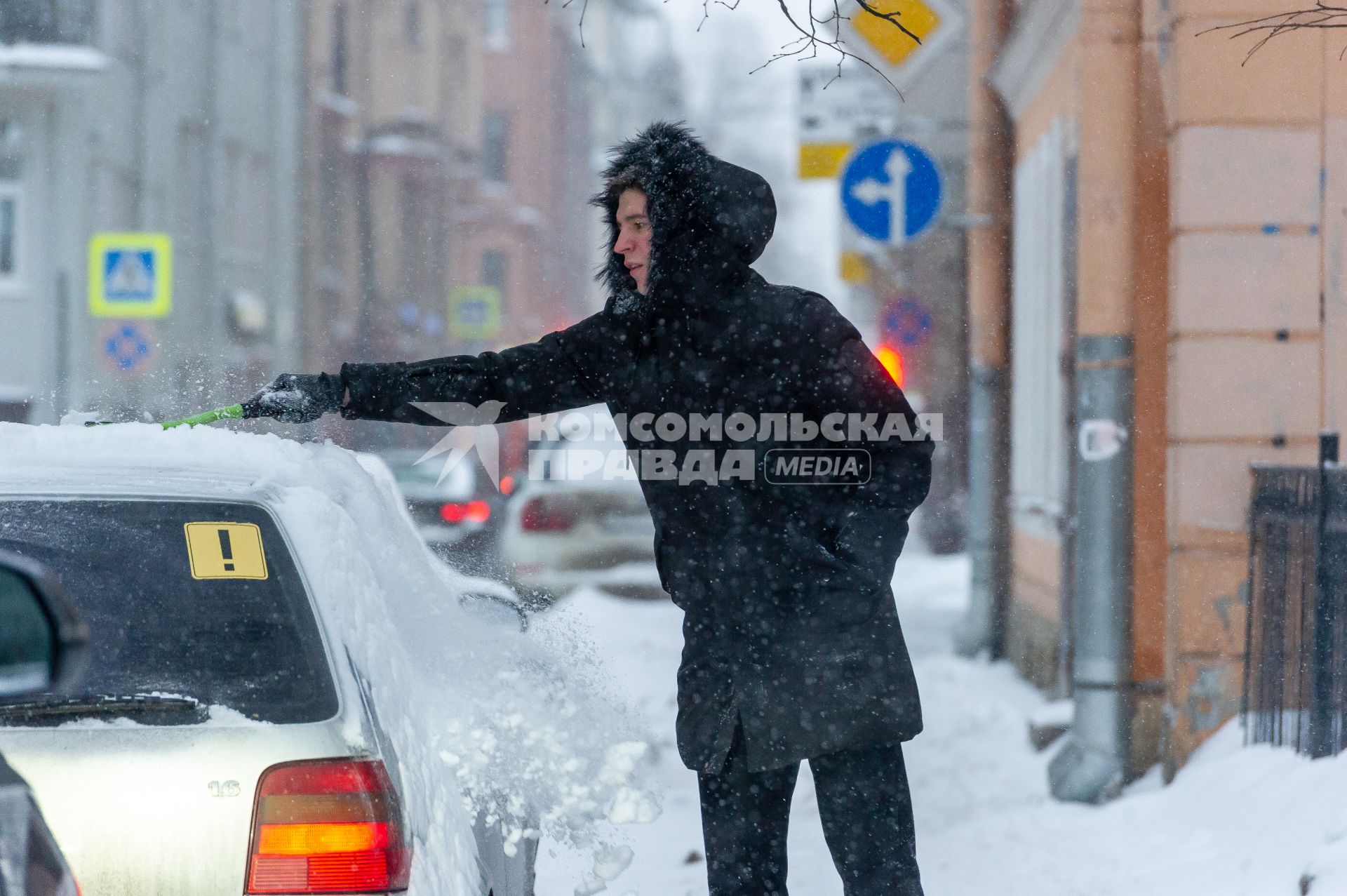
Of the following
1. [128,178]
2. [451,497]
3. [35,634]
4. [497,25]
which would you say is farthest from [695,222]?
[497,25]

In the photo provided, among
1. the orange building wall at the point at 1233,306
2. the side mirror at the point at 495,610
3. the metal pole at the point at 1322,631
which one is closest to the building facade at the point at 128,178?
the orange building wall at the point at 1233,306

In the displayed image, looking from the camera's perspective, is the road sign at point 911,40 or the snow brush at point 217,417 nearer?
the snow brush at point 217,417

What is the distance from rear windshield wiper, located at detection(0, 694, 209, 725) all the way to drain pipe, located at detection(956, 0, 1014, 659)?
8.12 metres

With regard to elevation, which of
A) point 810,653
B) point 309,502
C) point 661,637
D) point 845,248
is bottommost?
point 661,637

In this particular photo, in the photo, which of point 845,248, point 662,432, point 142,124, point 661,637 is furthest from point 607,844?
point 142,124

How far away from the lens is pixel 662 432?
335 centimetres

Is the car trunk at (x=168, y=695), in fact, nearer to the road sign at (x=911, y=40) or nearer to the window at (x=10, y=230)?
the road sign at (x=911, y=40)

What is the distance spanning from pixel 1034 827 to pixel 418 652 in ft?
10.8

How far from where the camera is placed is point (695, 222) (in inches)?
134

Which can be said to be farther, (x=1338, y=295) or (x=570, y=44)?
(x=570, y=44)

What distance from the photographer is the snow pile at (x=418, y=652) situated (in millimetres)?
2887

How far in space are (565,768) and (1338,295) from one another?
157 inches

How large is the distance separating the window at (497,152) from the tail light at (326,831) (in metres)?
48.2

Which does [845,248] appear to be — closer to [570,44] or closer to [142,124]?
[142,124]
